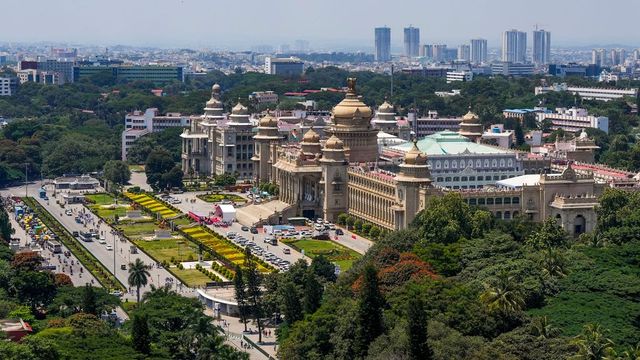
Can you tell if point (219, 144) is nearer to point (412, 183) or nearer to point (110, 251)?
point (110, 251)

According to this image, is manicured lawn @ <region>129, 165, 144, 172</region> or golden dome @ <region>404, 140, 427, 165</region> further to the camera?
manicured lawn @ <region>129, 165, 144, 172</region>

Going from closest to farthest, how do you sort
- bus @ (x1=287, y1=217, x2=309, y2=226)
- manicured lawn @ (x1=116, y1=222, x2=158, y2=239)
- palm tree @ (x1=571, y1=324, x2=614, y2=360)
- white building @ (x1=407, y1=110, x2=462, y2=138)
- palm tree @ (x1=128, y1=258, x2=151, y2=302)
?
palm tree @ (x1=571, y1=324, x2=614, y2=360)
palm tree @ (x1=128, y1=258, x2=151, y2=302)
manicured lawn @ (x1=116, y1=222, x2=158, y2=239)
bus @ (x1=287, y1=217, x2=309, y2=226)
white building @ (x1=407, y1=110, x2=462, y2=138)

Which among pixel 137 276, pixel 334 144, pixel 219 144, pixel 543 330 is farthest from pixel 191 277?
pixel 219 144

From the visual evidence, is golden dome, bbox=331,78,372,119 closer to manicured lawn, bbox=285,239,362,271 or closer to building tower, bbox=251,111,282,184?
building tower, bbox=251,111,282,184

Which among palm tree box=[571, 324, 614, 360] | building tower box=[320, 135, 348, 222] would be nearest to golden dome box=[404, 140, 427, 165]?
building tower box=[320, 135, 348, 222]

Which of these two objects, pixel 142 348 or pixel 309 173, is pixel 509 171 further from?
pixel 142 348


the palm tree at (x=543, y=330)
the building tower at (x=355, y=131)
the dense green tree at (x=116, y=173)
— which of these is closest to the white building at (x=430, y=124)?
the dense green tree at (x=116, y=173)

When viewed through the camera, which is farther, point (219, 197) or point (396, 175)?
point (219, 197)
